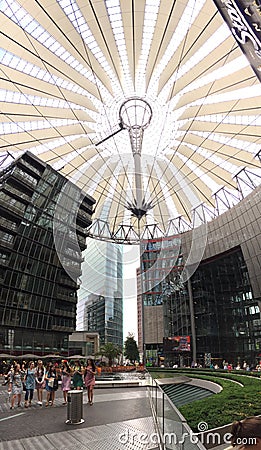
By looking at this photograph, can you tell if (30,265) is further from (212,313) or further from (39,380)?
(39,380)

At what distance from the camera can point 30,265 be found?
58.1m

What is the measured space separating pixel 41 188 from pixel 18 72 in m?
32.9

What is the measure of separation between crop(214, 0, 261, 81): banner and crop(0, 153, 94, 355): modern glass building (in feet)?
139

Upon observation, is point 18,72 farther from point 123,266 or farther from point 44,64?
point 123,266

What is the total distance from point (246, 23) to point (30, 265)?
5419cm

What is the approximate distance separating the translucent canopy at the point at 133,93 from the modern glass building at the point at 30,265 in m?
15.4

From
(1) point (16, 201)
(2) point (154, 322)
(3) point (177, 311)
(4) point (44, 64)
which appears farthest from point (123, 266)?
(2) point (154, 322)

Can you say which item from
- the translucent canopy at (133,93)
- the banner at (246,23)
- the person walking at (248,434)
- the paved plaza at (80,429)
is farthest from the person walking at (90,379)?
the translucent canopy at (133,93)

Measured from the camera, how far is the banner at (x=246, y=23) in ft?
26.1

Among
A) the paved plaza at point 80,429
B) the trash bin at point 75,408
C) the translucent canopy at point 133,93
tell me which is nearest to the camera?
the paved plaza at point 80,429

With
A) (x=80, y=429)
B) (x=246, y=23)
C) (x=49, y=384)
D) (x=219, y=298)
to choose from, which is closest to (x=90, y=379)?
(x=49, y=384)

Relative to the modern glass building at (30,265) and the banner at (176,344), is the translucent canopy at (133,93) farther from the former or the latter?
the banner at (176,344)

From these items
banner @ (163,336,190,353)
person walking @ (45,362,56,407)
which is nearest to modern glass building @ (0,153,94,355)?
banner @ (163,336,190,353)

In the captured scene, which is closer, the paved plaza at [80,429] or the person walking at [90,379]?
the paved plaza at [80,429]
